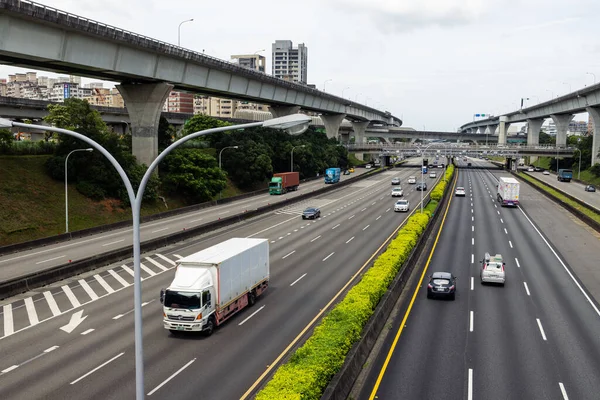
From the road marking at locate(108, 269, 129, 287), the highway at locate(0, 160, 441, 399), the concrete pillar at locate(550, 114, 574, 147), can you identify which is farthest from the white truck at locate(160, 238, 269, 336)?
the concrete pillar at locate(550, 114, 574, 147)

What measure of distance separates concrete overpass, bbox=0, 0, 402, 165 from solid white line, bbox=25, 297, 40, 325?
20579 mm

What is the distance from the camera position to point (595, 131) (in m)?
117

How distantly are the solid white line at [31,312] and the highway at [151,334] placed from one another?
0.17 feet

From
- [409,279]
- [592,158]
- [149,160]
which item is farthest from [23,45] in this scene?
[592,158]

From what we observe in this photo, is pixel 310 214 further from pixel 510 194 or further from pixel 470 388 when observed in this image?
pixel 470 388

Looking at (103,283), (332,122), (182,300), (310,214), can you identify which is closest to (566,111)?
(332,122)

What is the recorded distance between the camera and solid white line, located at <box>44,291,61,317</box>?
2947cm

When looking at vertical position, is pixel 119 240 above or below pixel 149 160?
below

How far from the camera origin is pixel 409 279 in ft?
121

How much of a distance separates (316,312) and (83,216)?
36.6m

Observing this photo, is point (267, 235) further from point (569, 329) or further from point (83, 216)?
point (569, 329)

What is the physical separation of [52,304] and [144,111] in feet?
119

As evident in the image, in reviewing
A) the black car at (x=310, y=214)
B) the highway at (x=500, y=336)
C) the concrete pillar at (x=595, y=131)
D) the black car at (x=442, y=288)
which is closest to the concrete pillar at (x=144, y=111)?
the black car at (x=310, y=214)

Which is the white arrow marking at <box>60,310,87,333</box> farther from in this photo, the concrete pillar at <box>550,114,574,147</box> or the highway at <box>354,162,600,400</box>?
the concrete pillar at <box>550,114,574,147</box>
